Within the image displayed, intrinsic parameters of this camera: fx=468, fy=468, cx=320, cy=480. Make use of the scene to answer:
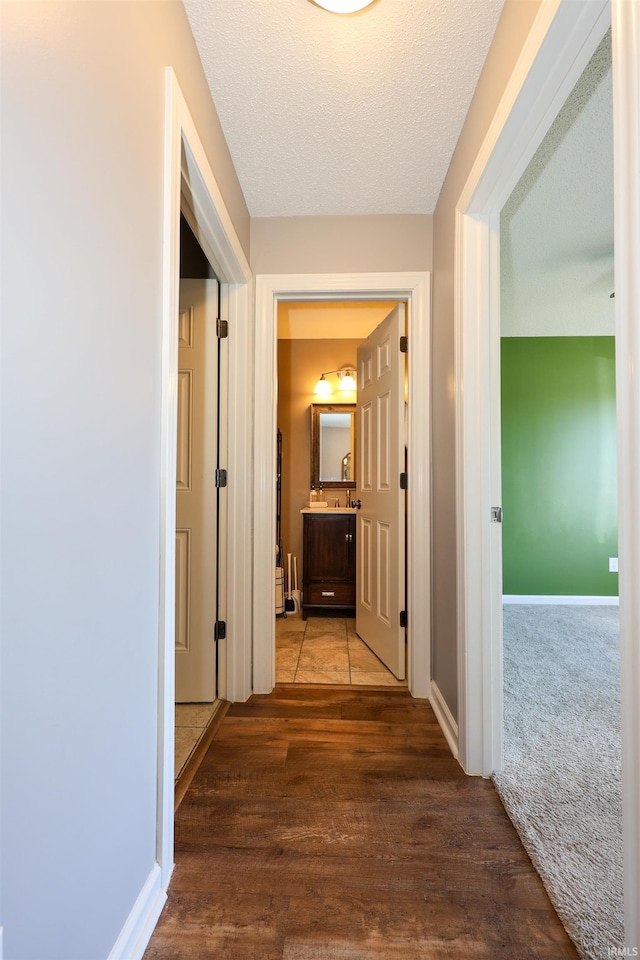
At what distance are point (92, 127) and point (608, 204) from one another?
256cm

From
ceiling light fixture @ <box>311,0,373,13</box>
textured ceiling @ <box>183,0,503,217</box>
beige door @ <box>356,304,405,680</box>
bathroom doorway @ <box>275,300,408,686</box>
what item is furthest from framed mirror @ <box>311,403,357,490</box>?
ceiling light fixture @ <box>311,0,373,13</box>

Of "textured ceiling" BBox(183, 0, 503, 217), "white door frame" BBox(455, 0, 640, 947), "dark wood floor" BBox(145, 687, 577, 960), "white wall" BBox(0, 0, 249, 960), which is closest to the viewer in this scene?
"white wall" BBox(0, 0, 249, 960)

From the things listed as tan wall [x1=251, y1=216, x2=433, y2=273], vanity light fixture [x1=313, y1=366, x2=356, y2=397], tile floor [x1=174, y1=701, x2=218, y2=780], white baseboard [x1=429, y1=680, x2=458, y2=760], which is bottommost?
tile floor [x1=174, y1=701, x2=218, y2=780]

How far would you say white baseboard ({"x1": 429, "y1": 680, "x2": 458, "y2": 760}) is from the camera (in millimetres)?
1833

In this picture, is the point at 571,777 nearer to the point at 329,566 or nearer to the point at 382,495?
the point at 382,495

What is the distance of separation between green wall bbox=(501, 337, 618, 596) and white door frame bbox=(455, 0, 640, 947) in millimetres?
2845

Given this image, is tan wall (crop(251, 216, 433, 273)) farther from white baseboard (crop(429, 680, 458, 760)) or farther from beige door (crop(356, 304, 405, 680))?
white baseboard (crop(429, 680, 458, 760))

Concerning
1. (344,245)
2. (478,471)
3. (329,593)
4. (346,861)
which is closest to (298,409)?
(329,593)

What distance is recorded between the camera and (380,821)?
1439 mm

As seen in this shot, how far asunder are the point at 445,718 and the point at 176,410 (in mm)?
1674

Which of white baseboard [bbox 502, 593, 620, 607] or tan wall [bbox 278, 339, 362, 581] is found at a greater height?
tan wall [bbox 278, 339, 362, 581]

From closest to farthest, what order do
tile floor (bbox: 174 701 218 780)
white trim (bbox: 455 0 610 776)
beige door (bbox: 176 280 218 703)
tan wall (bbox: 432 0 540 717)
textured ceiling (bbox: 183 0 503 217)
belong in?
textured ceiling (bbox: 183 0 503 217)
tan wall (bbox: 432 0 540 717)
white trim (bbox: 455 0 610 776)
tile floor (bbox: 174 701 218 780)
beige door (bbox: 176 280 218 703)

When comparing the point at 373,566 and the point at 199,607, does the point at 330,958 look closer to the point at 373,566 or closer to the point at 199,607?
the point at 199,607

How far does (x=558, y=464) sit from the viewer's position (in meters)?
4.34
